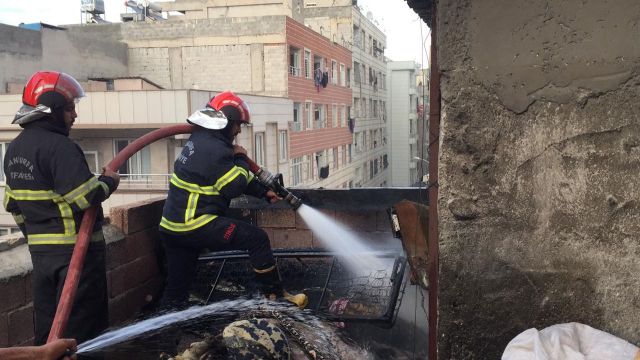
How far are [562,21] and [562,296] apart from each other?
1096mm

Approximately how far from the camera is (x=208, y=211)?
396 centimetres

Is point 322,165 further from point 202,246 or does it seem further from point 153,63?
point 202,246

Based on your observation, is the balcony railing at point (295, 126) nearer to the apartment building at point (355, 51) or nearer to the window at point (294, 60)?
the window at point (294, 60)

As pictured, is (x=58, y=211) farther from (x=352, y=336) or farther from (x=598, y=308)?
(x=598, y=308)

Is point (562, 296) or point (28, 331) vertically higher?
point (562, 296)

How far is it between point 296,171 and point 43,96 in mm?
27420

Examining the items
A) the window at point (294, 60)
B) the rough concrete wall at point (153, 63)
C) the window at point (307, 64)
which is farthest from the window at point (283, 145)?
the rough concrete wall at point (153, 63)

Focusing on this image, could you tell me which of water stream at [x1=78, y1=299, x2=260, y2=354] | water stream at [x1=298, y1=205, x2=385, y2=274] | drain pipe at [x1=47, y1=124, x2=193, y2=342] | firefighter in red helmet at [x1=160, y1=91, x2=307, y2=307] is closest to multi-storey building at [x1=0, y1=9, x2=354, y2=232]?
water stream at [x1=298, y1=205, x2=385, y2=274]

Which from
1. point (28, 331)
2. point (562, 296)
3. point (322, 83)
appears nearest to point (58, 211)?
point (28, 331)

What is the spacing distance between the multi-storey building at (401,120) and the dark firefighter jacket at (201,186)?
5011 cm

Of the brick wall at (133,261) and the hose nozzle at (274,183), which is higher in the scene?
→ the hose nozzle at (274,183)

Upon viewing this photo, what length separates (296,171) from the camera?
3069 centimetres

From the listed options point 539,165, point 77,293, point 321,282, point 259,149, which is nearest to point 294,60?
point 259,149

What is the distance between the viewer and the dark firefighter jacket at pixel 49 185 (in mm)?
3148
